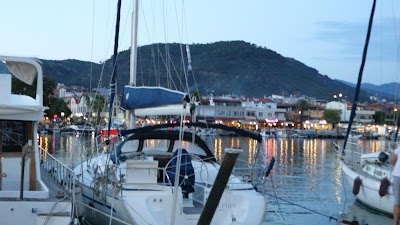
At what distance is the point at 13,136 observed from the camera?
14219 mm

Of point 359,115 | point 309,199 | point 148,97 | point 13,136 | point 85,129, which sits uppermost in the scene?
point 148,97

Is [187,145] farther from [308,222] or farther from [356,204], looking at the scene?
[356,204]

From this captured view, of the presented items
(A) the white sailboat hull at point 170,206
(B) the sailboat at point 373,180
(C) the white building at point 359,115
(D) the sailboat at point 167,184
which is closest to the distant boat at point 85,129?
(D) the sailboat at point 167,184

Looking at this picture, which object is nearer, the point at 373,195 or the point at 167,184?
the point at 167,184

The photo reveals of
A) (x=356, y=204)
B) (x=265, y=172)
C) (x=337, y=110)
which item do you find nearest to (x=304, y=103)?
(x=337, y=110)

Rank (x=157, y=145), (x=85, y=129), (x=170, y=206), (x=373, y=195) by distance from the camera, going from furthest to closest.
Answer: (x=373, y=195)
(x=85, y=129)
(x=157, y=145)
(x=170, y=206)

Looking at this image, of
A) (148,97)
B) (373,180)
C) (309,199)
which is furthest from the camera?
(309,199)

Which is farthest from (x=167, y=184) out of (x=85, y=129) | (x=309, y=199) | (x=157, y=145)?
(x=309, y=199)

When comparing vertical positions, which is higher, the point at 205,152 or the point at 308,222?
the point at 205,152

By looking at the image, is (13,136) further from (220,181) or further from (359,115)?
(359,115)

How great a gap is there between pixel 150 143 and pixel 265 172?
14.1 feet

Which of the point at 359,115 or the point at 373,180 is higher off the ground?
the point at 359,115

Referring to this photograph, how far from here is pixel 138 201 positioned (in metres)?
14.2

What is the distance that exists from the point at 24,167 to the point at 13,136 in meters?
1.25
